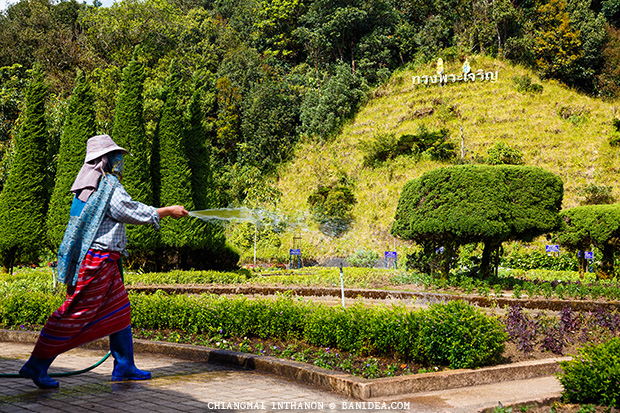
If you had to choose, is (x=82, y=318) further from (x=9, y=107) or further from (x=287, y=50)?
(x=287, y=50)

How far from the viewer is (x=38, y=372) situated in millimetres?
4723

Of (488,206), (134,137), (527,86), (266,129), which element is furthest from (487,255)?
(527,86)

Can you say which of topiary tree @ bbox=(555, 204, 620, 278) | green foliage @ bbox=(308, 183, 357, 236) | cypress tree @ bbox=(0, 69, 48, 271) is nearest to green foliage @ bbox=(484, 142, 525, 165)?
green foliage @ bbox=(308, 183, 357, 236)

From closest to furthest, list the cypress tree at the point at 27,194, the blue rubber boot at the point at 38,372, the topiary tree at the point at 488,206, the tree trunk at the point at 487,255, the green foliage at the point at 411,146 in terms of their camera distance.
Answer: the blue rubber boot at the point at 38,372
the topiary tree at the point at 488,206
the tree trunk at the point at 487,255
the cypress tree at the point at 27,194
the green foliage at the point at 411,146

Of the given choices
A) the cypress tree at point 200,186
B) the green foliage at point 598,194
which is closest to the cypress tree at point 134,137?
the cypress tree at point 200,186

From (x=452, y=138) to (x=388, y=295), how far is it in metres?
29.9

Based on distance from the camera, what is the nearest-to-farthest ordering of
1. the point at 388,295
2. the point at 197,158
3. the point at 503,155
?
the point at 388,295 → the point at 197,158 → the point at 503,155

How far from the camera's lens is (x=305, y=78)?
171 feet

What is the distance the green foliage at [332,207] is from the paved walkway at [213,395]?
29.9 metres

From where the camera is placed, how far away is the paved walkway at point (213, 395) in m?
4.30

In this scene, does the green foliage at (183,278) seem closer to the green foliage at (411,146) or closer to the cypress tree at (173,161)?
the cypress tree at (173,161)

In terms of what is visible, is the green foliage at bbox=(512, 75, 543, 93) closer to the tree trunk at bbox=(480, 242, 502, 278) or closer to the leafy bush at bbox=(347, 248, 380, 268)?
the leafy bush at bbox=(347, 248, 380, 268)

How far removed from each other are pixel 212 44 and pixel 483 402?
53765 mm

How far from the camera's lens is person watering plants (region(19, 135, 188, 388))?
4.76 m
